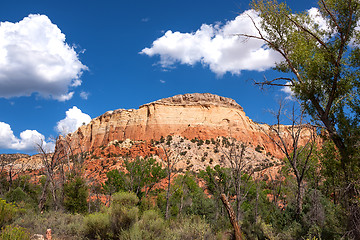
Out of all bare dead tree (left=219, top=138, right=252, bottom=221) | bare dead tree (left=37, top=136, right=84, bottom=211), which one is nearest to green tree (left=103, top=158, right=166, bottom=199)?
bare dead tree (left=37, top=136, right=84, bottom=211)

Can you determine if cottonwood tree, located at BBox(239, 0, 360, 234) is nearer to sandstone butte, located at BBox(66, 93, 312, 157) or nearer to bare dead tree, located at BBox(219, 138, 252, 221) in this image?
bare dead tree, located at BBox(219, 138, 252, 221)

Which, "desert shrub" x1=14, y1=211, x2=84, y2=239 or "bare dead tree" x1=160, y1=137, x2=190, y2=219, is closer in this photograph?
"desert shrub" x1=14, y1=211, x2=84, y2=239

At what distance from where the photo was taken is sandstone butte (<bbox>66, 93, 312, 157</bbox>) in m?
63.7

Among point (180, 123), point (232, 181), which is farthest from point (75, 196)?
point (180, 123)

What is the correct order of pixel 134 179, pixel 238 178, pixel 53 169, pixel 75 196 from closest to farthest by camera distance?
pixel 238 178
pixel 75 196
pixel 53 169
pixel 134 179

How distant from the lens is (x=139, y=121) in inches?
2618

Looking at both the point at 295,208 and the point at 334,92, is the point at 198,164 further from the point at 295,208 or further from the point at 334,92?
the point at 334,92

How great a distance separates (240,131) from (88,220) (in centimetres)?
5768

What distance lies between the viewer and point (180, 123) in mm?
65125

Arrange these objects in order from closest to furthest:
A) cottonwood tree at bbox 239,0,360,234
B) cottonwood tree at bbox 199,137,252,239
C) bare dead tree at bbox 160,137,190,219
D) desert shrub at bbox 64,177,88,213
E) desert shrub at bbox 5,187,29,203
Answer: cottonwood tree at bbox 239,0,360,234 < cottonwood tree at bbox 199,137,252,239 < desert shrub at bbox 64,177,88,213 < desert shrub at bbox 5,187,29,203 < bare dead tree at bbox 160,137,190,219

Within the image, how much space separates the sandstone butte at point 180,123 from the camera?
63656 mm

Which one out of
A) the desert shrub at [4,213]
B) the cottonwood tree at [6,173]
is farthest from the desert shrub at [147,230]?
the cottonwood tree at [6,173]

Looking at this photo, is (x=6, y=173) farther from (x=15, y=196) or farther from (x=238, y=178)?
(x=238, y=178)

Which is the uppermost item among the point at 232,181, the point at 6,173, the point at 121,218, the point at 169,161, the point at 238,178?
the point at 169,161
